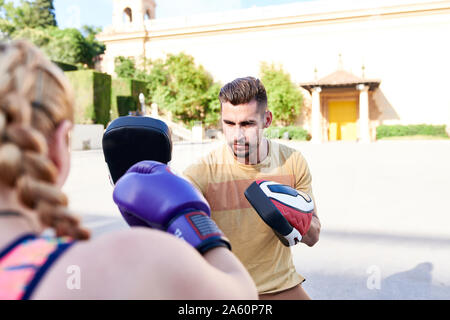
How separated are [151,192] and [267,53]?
27.8m

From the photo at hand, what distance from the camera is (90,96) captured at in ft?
61.3

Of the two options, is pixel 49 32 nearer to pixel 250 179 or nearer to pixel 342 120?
pixel 342 120

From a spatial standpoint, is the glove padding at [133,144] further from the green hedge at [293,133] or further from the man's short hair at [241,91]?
the green hedge at [293,133]

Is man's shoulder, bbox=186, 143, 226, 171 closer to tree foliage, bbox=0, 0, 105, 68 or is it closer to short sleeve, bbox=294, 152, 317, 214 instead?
short sleeve, bbox=294, 152, 317, 214

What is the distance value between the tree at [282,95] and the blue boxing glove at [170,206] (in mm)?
24310

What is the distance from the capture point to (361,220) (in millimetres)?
4801

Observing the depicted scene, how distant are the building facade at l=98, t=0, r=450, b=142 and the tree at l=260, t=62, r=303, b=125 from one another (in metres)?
0.79

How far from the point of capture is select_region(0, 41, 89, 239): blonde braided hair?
614mm

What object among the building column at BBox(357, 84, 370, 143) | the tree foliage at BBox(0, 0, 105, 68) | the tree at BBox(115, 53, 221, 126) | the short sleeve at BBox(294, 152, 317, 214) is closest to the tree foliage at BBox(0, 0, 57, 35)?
the tree foliage at BBox(0, 0, 105, 68)

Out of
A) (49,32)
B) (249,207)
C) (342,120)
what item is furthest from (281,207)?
(49,32)

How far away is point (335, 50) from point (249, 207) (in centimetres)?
2653

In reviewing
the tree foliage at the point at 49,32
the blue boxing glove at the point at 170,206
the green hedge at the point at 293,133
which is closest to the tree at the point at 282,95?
the green hedge at the point at 293,133
